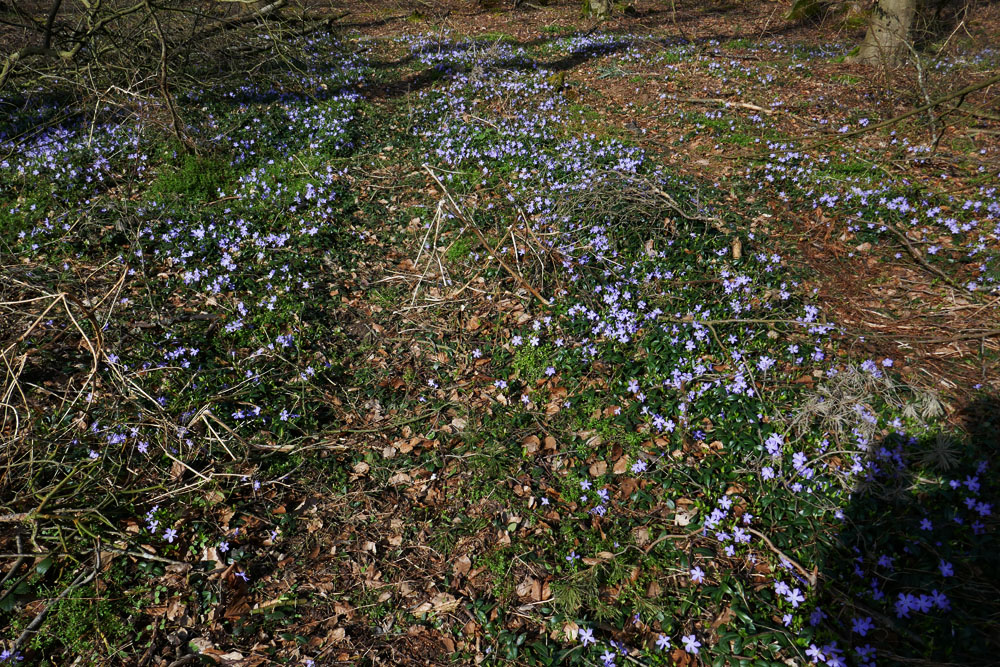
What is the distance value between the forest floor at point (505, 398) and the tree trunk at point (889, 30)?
287cm

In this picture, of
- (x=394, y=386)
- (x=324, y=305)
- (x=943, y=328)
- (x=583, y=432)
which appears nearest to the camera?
(x=583, y=432)

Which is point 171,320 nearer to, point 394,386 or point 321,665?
point 394,386

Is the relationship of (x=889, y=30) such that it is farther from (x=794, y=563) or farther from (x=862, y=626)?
(x=862, y=626)

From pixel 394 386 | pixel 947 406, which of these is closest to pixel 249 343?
pixel 394 386

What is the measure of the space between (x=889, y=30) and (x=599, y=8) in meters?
9.08

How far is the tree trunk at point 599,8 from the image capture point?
16.4 meters

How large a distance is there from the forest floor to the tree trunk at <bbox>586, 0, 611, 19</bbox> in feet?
35.0

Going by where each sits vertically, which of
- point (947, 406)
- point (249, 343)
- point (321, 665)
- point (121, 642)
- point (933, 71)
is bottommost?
point (321, 665)

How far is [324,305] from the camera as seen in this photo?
5691mm

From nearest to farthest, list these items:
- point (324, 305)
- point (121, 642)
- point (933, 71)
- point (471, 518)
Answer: point (121, 642) < point (471, 518) < point (324, 305) < point (933, 71)

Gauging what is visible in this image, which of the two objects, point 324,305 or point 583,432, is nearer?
point 583,432

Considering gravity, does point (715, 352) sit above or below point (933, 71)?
below

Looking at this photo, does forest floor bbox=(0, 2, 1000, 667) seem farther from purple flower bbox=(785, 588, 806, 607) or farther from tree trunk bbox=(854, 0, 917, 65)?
tree trunk bbox=(854, 0, 917, 65)

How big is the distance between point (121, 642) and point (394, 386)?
2.62 meters
